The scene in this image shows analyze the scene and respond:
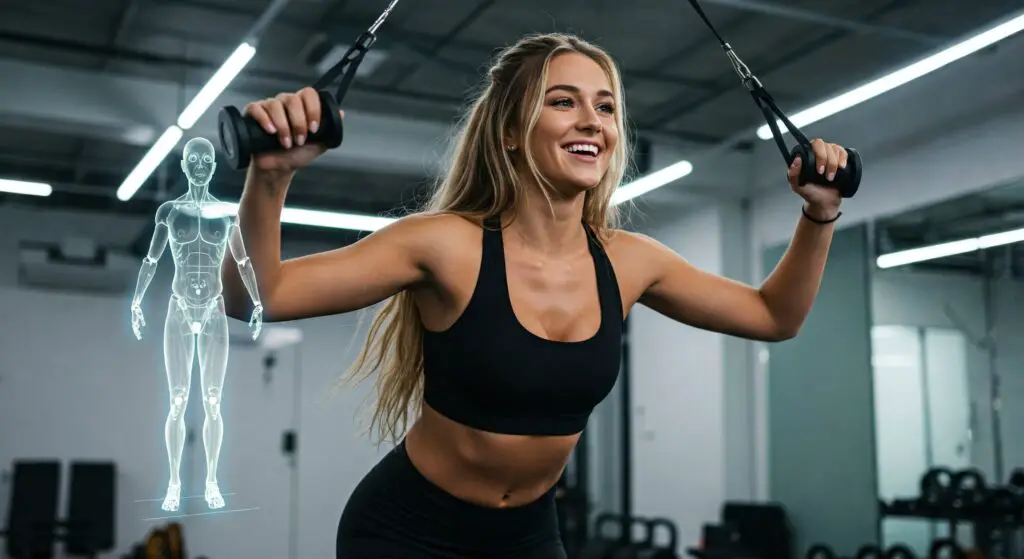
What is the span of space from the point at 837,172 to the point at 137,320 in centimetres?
119

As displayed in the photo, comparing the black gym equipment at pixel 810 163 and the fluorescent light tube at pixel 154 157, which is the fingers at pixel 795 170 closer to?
the black gym equipment at pixel 810 163

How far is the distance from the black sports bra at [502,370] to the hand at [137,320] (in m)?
0.45

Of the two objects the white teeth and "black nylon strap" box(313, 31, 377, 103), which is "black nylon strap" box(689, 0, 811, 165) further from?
"black nylon strap" box(313, 31, 377, 103)

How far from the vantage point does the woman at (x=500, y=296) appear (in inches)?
61.9

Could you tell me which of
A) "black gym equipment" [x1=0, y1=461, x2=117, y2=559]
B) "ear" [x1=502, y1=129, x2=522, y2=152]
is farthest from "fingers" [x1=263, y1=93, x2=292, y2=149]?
"black gym equipment" [x1=0, y1=461, x2=117, y2=559]

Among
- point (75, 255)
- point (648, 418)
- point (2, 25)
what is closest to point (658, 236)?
point (648, 418)

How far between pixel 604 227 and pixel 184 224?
779 millimetres

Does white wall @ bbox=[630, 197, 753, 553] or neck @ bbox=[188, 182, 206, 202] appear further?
white wall @ bbox=[630, 197, 753, 553]

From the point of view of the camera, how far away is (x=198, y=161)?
1.49m

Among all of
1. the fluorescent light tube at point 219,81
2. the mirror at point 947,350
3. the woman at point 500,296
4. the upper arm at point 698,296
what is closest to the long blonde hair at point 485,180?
the woman at point 500,296

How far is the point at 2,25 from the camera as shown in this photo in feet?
22.0

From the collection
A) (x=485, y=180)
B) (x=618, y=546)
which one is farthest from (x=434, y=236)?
(x=618, y=546)

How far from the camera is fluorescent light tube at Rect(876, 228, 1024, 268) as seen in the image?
6.05 m

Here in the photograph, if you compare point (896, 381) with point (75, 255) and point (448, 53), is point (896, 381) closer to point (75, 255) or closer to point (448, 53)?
point (448, 53)
